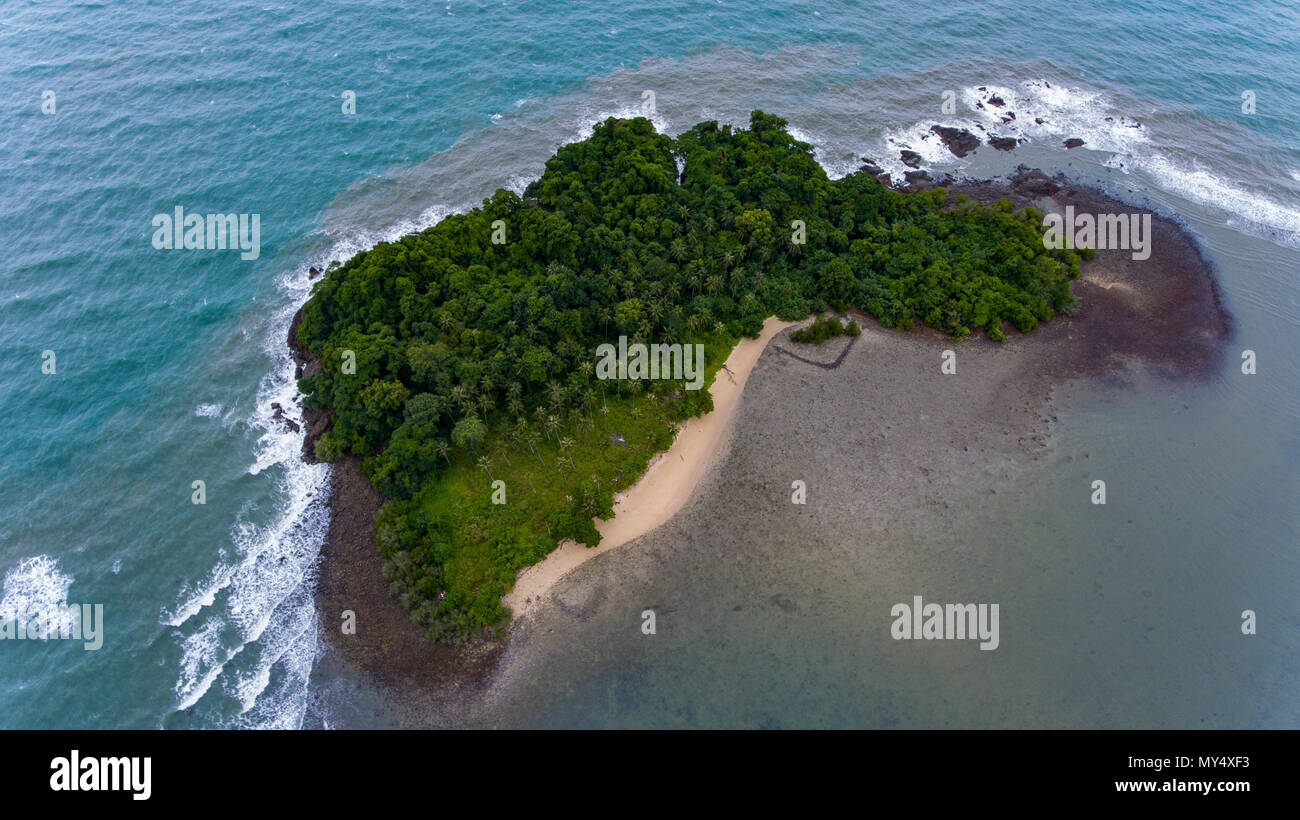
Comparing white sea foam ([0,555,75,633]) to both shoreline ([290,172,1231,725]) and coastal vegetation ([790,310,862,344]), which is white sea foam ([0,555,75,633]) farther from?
coastal vegetation ([790,310,862,344])

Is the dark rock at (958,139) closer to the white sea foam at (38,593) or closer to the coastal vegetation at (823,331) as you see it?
the coastal vegetation at (823,331)

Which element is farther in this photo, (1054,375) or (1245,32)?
(1245,32)

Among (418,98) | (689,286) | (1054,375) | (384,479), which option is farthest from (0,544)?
(1054,375)

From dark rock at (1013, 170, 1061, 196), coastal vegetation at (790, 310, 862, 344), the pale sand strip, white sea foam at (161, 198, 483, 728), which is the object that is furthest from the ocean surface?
coastal vegetation at (790, 310, 862, 344)

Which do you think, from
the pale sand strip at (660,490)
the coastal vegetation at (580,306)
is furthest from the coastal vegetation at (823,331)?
the pale sand strip at (660,490)

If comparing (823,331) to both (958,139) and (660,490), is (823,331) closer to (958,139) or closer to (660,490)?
(660,490)
